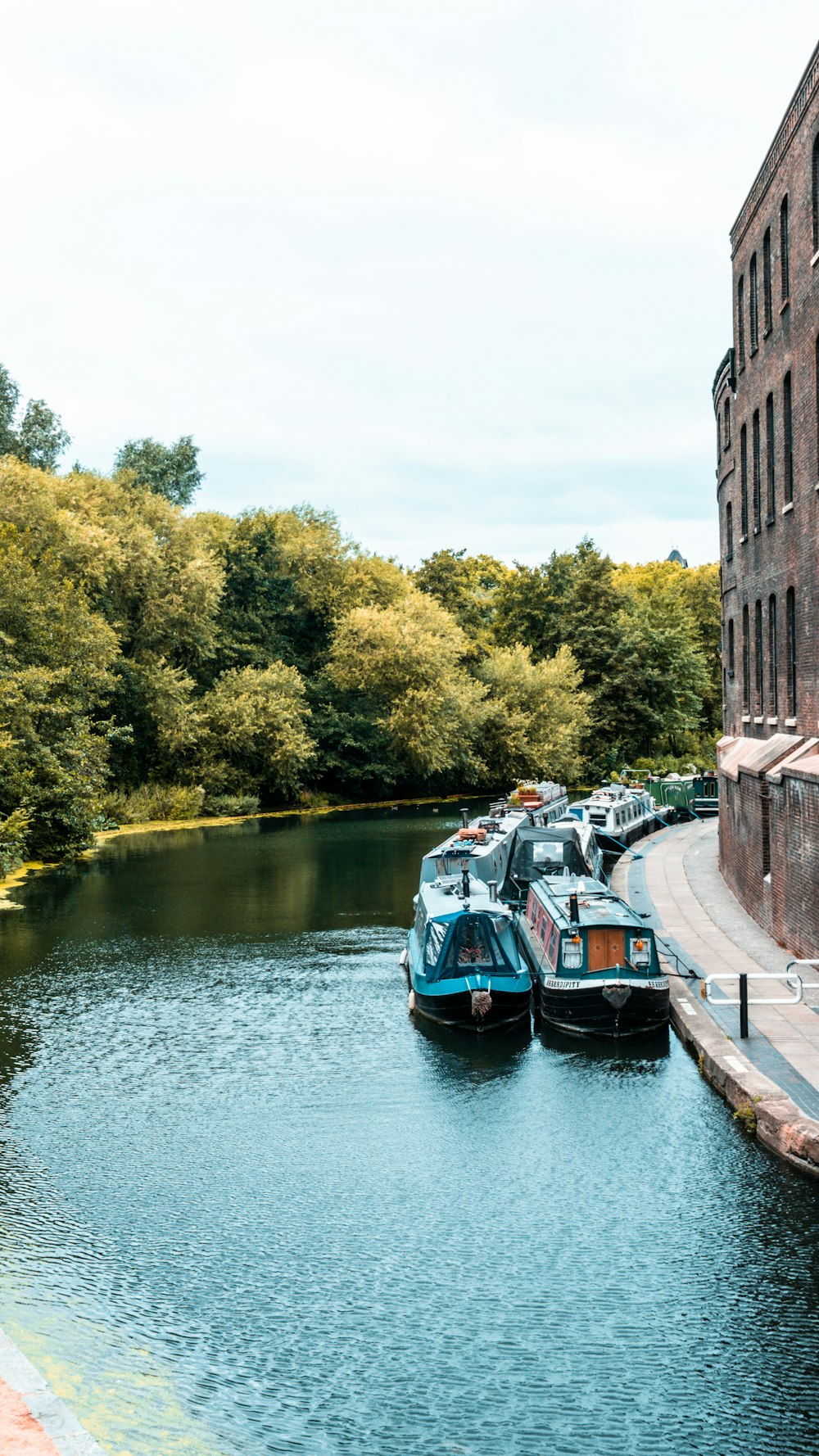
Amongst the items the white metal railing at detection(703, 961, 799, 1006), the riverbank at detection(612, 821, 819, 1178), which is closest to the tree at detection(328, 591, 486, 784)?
the riverbank at detection(612, 821, 819, 1178)

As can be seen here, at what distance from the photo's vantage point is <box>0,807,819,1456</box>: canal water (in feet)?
29.9

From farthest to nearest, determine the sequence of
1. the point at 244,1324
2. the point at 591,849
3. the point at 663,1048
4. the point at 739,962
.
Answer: the point at 591,849, the point at 739,962, the point at 663,1048, the point at 244,1324

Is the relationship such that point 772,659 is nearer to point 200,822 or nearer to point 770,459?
point 770,459

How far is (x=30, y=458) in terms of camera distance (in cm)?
7125

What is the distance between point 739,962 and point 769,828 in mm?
3953

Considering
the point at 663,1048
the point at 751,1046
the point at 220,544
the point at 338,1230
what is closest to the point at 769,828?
the point at 663,1048

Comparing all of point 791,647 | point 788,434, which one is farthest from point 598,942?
point 788,434

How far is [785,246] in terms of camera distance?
22.6 m

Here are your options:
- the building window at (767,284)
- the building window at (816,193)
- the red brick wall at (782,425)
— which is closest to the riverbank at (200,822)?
the red brick wall at (782,425)

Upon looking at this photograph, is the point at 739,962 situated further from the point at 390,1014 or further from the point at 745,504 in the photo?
the point at 745,504

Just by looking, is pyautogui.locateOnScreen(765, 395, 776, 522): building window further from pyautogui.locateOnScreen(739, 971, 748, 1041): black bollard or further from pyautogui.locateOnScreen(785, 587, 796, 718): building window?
pyautogui.locateOnScreen(739, 971, 748, 1041): black bollard

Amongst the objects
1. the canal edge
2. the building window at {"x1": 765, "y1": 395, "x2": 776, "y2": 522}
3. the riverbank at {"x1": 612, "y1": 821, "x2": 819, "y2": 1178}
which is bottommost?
the riverbank at {"x1": 612, "y1": 821, "x2": 819, "y2": 1178}

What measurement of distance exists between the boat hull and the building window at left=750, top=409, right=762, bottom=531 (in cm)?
1116

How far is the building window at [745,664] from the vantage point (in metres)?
27.7
